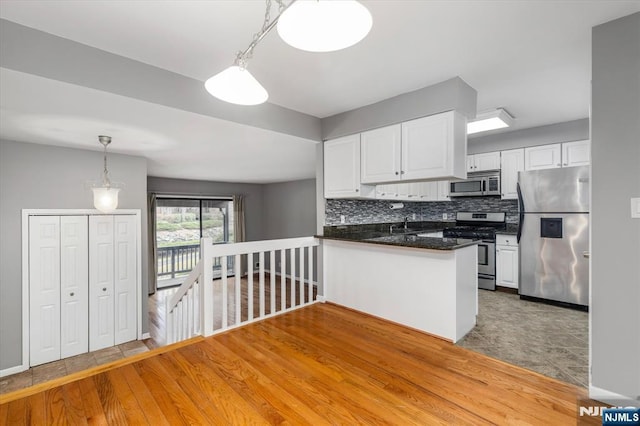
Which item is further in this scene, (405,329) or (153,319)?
(153,319)

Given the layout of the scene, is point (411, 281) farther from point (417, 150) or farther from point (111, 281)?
point (111, 281)

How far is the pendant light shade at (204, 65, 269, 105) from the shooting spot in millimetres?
1336

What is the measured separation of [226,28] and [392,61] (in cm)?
123

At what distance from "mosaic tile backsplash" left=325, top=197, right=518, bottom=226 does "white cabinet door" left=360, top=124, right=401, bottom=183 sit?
76 cm

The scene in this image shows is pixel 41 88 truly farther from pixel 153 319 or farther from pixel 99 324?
pixel 153 319

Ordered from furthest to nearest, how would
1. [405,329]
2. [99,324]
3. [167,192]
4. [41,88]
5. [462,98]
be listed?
[167,192] < [99,324] < [405,329] < [462,98] < [41,88]

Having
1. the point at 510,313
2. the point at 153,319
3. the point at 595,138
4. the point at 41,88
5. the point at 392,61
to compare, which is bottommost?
the point at 153,319

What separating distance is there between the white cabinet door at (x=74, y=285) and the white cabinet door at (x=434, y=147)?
417 centimetres

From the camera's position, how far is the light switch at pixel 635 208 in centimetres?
165

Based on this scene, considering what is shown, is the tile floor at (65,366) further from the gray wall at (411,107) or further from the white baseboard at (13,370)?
the gray wall at (411,107)

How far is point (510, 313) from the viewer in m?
3.53

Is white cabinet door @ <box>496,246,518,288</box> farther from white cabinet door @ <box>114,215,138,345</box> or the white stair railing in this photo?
white cabinet door @ <box>114,215,138,345</box>

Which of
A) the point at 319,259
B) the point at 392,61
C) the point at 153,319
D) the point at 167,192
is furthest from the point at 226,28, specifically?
the point at 167,192

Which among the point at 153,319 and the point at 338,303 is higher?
the point at 338,303
